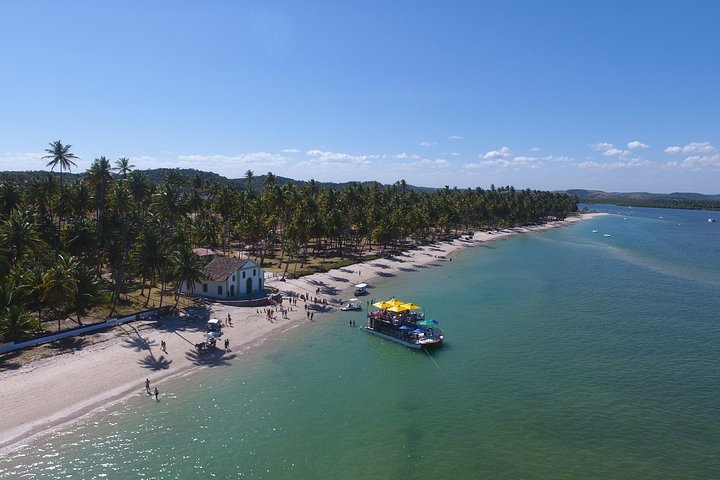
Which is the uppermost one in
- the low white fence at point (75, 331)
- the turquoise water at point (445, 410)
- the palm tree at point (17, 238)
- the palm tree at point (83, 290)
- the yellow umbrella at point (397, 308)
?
the palm tree at point (17, 238)

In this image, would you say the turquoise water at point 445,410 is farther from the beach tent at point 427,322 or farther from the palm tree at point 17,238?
the palm tree at point 17,238

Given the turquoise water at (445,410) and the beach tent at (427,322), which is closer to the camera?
the turquoise water at (445,410)

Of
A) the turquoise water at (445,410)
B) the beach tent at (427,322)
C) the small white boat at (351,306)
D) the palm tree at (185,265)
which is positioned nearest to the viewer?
the turquoise water at (445,410)

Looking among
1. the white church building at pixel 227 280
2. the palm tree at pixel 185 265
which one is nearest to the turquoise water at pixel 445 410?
the white church building at pixel 227 280

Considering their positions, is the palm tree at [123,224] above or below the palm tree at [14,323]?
above

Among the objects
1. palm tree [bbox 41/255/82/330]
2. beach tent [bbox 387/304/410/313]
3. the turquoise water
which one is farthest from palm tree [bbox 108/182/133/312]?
beach tent [bbox 387/304/410/313]

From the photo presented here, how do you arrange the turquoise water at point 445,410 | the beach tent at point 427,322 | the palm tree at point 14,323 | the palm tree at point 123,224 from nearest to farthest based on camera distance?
the turquoise water at point 445,410, the palm tree at point 14,323, the beach tent at point 427,322, the palm tree at point 123,224
